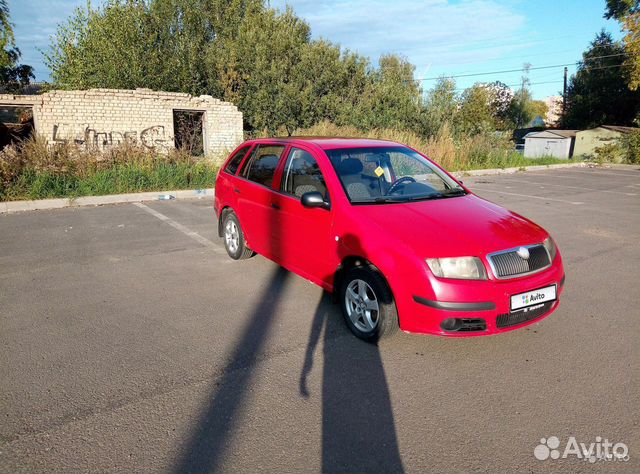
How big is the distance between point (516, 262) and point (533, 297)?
306 millimetres

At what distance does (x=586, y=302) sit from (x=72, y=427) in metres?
4.75

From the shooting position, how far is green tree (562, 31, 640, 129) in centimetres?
3681

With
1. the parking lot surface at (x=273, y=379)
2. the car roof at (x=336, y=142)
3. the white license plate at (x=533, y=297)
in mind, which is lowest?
the parking lot surface at (x=273, y=379)

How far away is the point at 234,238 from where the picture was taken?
19.8ft

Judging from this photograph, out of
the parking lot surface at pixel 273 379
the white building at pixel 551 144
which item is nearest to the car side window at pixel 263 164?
the parking lot surface at pixel 273 379

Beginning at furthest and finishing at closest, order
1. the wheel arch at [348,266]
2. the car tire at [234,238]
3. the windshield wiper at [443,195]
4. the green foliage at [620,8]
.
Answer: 1. the green foliage at [620,8]
2. the car tire at [234,238]
3. the windshield wiper at [443,195]
4. the wheel arch at [348,266]

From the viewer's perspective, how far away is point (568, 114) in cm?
4066

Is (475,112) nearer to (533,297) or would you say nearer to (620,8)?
(620,8)

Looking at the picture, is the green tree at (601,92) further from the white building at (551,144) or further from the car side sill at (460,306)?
the car side sill at (460,306)

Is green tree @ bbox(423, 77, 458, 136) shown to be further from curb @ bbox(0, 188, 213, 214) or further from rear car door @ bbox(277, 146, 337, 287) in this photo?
rear car door @ bbox(277, 146, 337, 287)

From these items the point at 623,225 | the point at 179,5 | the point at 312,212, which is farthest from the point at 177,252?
the point at 179,5

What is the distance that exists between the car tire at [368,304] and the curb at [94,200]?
28.3ft

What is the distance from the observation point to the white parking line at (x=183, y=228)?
697 centimetres

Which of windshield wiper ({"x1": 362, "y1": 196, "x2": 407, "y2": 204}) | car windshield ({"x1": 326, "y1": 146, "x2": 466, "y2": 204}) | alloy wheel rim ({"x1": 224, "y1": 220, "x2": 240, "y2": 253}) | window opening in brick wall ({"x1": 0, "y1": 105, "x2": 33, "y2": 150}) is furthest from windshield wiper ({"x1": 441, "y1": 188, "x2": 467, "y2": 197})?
window opening in brick wall ({"x1": 0, "y1": 105, "x2": 33, "y2": 150})
